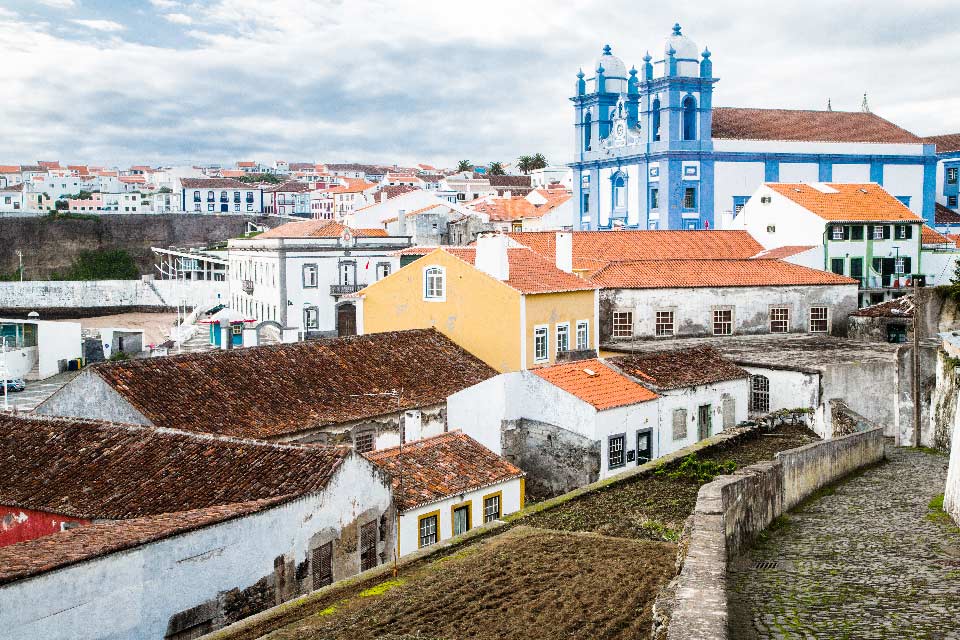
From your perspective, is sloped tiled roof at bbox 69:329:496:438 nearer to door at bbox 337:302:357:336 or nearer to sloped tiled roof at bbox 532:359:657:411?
sloped tiled roof at bbox 532:359:657:411

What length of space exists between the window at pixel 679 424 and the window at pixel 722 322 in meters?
8.96

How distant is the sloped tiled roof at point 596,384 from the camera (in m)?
19.3

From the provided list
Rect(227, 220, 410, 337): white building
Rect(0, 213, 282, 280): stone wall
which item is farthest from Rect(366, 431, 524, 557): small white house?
Rect(0, 213, 282, 280): stone wall

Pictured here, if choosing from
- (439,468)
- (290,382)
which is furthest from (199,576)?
(290,382)

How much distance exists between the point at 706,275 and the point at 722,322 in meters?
1.48

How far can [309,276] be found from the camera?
4184cm

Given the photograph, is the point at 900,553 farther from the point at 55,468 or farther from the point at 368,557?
the point at 55,468

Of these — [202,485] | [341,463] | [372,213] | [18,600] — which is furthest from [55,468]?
[372,213]

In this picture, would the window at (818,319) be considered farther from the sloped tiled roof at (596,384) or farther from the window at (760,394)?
the sloped tiled roof at (596,384)

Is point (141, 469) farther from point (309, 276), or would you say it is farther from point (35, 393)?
point (309, 276)

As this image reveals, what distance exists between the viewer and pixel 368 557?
12703 millimetres

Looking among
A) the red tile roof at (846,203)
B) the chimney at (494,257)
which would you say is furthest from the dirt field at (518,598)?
the red tile roof at (846,203)

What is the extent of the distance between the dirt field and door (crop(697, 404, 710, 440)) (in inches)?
459

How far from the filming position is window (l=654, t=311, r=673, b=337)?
2933 centimetres
